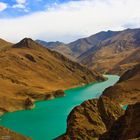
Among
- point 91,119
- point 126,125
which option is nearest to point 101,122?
point 91,119

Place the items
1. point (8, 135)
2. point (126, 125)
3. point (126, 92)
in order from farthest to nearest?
point (126, 92) → point (8, 135) → point (126, 125)

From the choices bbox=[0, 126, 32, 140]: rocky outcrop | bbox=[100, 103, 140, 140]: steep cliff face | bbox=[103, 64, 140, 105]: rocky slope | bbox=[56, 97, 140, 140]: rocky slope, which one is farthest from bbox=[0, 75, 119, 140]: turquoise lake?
bbox=[100, 103, 140, 140]: steep cliff face

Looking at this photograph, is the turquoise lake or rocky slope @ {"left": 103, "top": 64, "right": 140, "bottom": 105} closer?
the turquoise lake

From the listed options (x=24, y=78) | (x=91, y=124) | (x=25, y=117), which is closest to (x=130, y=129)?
(x=91, y=124)

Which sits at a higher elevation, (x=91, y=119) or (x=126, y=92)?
(x=91, y=119)

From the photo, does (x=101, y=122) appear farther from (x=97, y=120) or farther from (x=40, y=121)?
(x=40, y=121)

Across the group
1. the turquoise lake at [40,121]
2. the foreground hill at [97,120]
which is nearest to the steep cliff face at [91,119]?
the foreground hill at [97,120]

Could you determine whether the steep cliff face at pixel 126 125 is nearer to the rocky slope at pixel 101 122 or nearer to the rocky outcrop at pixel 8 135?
the rocky slope at pixel 101 122

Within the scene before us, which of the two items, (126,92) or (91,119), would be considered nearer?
(91,119)

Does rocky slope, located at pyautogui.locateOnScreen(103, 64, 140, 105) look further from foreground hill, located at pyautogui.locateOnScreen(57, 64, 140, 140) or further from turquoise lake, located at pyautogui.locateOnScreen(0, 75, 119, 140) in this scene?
foreground hill, located at pyautogui.locateOnScreen(57, 64, 140, 140)

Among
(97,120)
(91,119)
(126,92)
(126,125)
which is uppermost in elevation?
(126,125)
